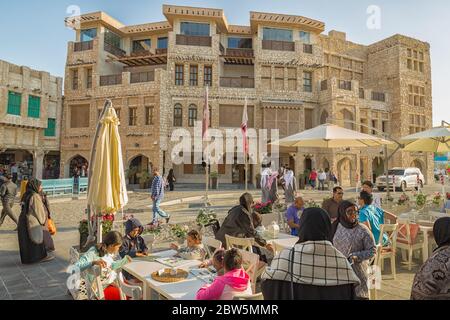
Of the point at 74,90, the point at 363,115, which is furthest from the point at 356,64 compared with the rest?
the point at 74,90

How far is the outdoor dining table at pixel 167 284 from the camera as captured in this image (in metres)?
2.83

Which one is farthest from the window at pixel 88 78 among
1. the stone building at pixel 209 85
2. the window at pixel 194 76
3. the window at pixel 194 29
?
the window at pixel 194 76

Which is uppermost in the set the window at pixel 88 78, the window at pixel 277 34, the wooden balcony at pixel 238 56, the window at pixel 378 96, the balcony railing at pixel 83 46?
the window at pixel 277 34

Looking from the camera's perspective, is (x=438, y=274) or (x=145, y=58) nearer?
(x=438, y=274)

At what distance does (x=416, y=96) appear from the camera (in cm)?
3067

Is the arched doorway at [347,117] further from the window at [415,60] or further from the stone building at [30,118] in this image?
the stone building at [30,118]

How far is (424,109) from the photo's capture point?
31188 millimetres

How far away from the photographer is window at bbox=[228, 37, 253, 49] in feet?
94.1

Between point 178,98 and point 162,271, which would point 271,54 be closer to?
point 178,98

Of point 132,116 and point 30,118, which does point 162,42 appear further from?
point 30,118

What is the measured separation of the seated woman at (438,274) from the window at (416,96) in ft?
110

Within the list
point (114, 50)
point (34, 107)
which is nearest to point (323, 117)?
point (114, 50)

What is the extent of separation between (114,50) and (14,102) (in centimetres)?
1009

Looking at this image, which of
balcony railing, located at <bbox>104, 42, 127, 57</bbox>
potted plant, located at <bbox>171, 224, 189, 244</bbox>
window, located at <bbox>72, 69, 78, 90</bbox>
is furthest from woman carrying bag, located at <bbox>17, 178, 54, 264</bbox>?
balcony railing, located at <bbox>104, 42, 127, 57</bbox>
